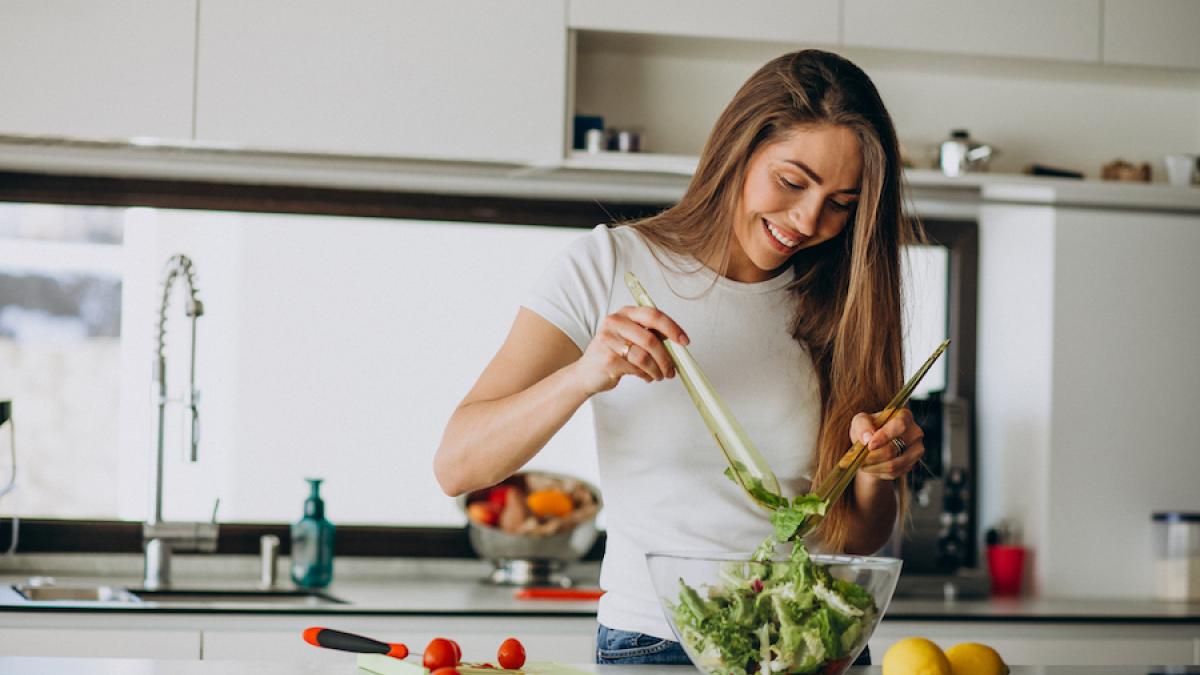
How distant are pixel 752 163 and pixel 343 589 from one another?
5.29ft

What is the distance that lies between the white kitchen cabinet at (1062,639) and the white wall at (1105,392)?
0.36m

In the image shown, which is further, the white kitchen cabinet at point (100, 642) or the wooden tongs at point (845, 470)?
the white kitchen cabinet at point (100, 642)

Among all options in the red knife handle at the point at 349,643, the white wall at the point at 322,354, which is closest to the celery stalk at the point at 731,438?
the red knife handle at the point at 349,643

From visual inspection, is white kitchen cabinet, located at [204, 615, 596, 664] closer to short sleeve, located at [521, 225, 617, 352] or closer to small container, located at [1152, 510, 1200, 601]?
short sleeve, located at [521, 225, 617, 352]

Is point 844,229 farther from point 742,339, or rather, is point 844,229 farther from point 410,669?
point 410,669

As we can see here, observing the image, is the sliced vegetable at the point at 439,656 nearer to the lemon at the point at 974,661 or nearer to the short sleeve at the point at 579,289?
the short sleeve at the point at 579,289

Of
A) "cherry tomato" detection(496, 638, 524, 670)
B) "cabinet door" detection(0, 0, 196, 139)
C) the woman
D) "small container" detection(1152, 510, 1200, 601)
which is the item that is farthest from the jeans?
"small container" detection(1152, 510, 1200, 601)

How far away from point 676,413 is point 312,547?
146 cm

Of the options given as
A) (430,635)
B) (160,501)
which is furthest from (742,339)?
(160,501)

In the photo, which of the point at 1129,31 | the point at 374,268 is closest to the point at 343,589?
the point at 374,268

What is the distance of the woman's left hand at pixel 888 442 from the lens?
1.42m

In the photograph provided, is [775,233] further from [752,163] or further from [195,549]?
[195,549]

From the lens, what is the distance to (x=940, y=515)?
3051mm

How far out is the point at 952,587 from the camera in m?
2.95
